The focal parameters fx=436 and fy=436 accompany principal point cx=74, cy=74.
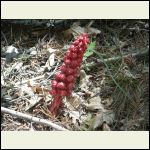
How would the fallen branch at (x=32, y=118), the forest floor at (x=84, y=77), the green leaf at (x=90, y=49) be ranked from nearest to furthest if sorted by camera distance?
1. the fallen branch at (x=32, y=118)
2. the forest floor at (x=84, y=77)
3. the green leaf at (x=90, y=49)

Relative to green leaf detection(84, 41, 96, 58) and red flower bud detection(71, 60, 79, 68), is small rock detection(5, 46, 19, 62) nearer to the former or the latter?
green leaf detection(84, 41, 96, 58)

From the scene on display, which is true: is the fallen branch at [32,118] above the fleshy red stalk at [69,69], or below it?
below

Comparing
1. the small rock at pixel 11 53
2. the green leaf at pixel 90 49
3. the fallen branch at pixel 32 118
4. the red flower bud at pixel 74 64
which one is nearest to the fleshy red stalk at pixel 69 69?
the red flower bud at pixel 74 64

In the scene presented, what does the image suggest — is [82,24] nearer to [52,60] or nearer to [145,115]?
[52,60]

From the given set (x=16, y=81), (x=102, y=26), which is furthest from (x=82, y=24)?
(x=16, y=81)

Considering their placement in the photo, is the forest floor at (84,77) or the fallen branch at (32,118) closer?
the fallen branch at (32,118)

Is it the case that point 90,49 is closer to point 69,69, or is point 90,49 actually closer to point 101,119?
point 69,69

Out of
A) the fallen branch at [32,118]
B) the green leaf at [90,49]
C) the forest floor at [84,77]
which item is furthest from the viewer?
the green leaf at [90,49]

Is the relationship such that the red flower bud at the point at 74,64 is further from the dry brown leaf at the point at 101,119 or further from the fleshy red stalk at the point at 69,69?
the dry brown leaf at the point at 101,119

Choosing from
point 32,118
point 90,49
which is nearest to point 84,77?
point 90,49
